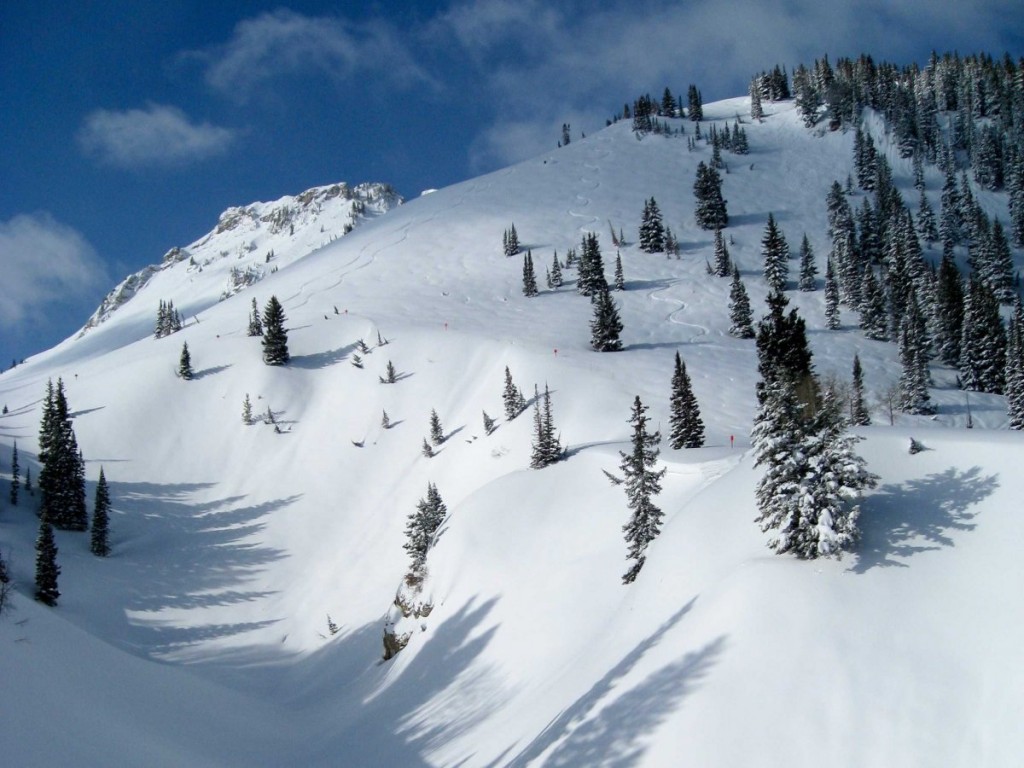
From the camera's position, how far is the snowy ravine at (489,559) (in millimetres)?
11680

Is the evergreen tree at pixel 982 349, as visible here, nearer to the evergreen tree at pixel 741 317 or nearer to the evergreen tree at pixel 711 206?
the evergreen tree at pixel 741 317

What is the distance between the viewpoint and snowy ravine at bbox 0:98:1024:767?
38.3ft

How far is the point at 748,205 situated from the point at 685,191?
13048mm

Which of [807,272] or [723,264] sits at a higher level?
[723,264]

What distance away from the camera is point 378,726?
2530cm

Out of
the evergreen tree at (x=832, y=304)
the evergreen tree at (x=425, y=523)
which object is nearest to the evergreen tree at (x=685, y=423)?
the evergreen tree at (x=425, y=523)

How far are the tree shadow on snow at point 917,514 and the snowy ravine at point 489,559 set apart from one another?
0.24 feet

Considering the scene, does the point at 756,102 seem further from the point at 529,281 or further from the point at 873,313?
the point at 529,281

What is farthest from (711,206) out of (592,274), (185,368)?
(185,368)

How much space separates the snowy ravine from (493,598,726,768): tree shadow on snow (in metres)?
0.07

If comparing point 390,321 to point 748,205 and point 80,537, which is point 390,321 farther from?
point 748,205

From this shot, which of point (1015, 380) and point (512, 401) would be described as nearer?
point (512, 401)

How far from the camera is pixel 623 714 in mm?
13242

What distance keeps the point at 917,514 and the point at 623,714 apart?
8.13 metres
